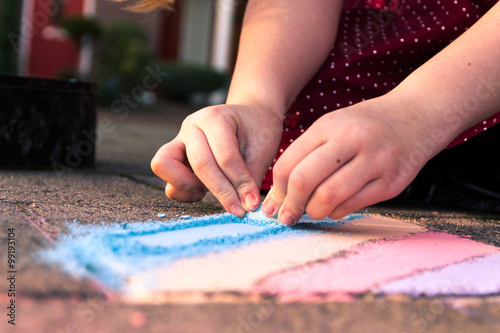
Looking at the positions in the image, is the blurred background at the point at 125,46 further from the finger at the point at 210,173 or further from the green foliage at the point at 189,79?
the finger at the point at 210,173

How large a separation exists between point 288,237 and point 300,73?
1.52ft

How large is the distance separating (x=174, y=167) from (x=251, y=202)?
14 cm

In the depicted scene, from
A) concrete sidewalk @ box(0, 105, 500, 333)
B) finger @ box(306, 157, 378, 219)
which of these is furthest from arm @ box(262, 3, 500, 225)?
concrete sidewalk @ box(0, 105, 500, 333)

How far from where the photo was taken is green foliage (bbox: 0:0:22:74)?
4898 mm

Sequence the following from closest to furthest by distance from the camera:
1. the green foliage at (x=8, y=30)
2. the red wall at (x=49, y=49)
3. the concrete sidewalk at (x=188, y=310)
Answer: the concrete sidewalk at (x=188, y=310)
the green foliage at (x=8, y=30)
the red wall at (x=49, y=49)

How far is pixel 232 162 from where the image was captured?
2.56ft

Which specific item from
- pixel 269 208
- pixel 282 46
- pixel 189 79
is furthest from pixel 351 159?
pixel 189 79

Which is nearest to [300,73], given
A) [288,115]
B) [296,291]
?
[288,115]

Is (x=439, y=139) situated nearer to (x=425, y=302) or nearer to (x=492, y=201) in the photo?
(x=425, y=302)

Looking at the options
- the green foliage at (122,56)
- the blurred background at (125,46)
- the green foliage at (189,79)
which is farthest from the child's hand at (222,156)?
the green foliage at (189,79)

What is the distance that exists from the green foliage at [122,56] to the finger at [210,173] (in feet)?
18.0

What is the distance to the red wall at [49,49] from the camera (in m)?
→ 7.39

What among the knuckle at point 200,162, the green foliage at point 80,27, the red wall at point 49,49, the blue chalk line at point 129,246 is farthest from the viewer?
the red wall at point 49,49

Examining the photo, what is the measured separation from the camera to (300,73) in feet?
3.56
